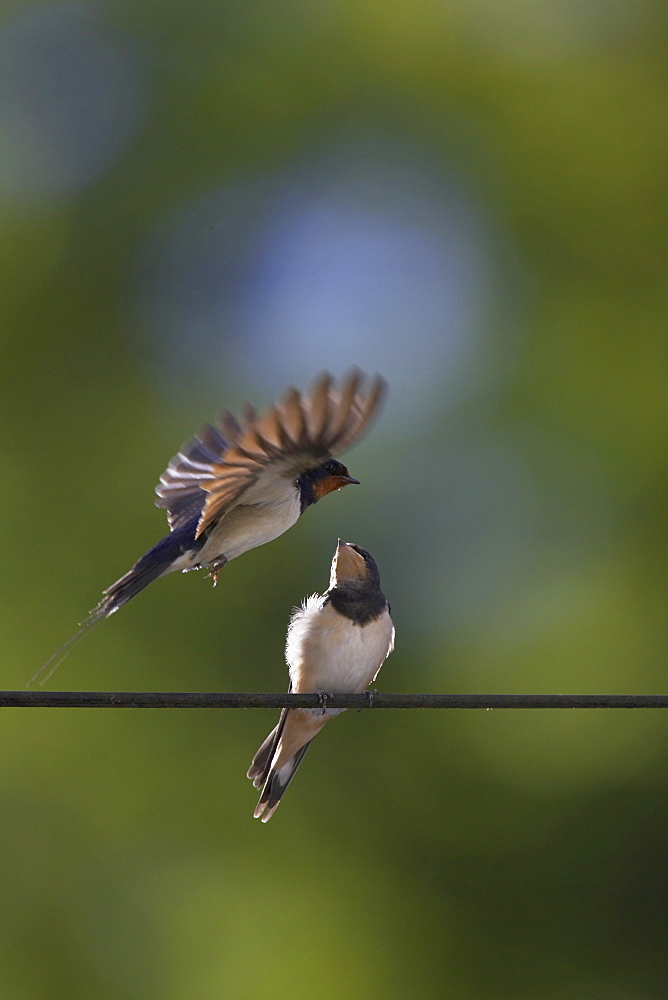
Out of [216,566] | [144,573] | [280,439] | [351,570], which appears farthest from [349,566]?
[280,439]

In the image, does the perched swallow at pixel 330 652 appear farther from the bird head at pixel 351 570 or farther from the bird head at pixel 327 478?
the bird head at pixel 327 478

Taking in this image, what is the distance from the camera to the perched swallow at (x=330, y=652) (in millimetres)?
3588

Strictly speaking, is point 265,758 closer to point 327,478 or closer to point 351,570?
point 351,570

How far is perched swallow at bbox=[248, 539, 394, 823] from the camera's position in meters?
3.59

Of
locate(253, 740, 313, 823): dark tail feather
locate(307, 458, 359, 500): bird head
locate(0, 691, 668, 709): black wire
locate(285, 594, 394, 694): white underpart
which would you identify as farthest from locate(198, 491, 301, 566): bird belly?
locate(0, 691, 668, 709): black wire

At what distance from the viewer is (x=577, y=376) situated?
10148 millimetres

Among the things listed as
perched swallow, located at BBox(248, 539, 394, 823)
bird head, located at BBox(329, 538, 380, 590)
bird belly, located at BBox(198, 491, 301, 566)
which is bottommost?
perched swallow, located at BBox(248, 539, 394, 823)

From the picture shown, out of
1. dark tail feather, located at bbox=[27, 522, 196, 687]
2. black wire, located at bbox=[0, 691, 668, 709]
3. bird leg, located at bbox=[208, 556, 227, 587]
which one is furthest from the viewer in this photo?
bird leg, located at bbox=[208, 556, 227, 587]

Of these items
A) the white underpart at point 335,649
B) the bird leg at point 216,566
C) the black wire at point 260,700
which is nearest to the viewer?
the black wire at point 260,700

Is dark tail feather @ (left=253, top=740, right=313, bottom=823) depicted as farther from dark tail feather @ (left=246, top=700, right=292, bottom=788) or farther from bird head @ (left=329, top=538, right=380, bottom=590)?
bird head @ (left=329, top=538, right=380, bottom=590)

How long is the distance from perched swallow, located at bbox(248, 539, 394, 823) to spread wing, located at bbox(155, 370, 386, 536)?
41 centimetres

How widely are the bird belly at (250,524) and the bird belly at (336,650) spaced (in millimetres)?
301

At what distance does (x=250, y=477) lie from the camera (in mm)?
3334

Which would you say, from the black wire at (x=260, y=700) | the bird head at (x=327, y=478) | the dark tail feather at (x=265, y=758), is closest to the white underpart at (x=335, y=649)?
the dark tail feather at (x=265, y=758)
